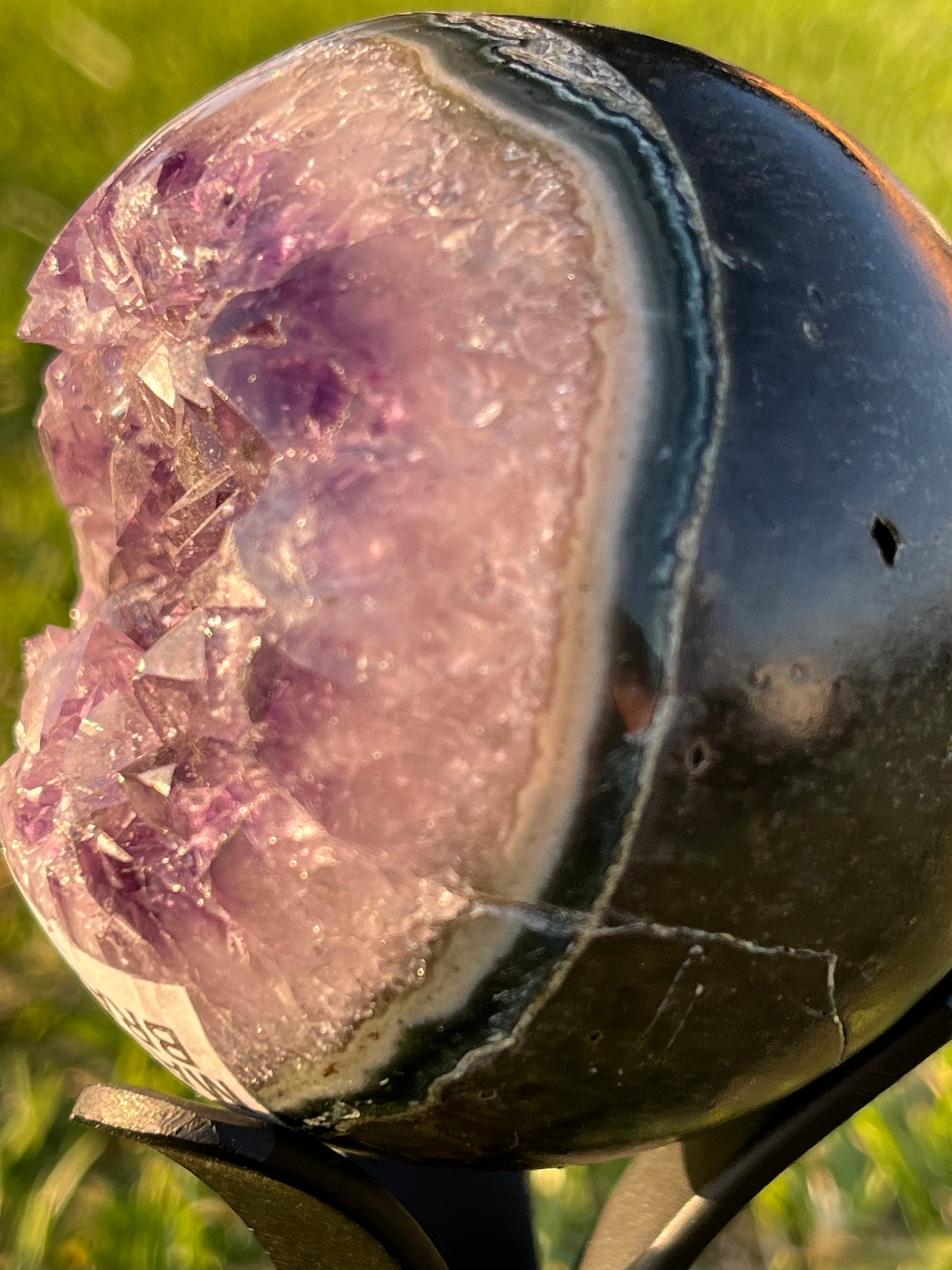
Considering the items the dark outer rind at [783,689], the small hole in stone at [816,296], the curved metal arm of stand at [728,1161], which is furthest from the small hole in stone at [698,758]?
the curved metal arm of stand at [728,1161]

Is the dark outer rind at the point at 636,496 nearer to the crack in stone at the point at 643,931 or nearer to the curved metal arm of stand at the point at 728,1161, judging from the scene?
the crack in stone at the point at 643,931

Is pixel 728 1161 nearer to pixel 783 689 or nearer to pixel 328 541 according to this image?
pixel 783 689

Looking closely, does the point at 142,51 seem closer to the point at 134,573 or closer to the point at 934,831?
the point at 134,573

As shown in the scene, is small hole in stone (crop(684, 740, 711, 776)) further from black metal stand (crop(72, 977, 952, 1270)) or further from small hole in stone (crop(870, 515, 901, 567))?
black metal stand (crop(72, 977, 952, 1270))

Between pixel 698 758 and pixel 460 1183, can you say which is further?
pixel 460 1183

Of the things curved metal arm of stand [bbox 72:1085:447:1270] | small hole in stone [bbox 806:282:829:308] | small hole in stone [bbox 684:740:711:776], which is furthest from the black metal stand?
small hole in stone [bbox 806:282:829:308]

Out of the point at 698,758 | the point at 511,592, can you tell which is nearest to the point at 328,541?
the point at 511,592

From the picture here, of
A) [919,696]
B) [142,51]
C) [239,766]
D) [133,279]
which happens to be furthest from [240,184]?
[142,51]
